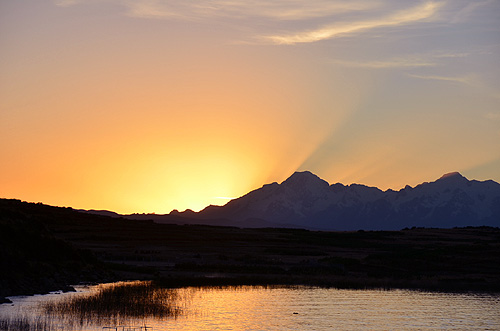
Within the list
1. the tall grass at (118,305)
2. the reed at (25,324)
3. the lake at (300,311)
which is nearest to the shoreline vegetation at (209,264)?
the lake at (300,311)

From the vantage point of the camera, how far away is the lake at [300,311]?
39.5 metres

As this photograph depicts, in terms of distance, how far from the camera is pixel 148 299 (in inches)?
1868

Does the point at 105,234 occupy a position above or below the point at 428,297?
above

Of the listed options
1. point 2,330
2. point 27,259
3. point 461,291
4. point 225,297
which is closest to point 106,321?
point 2,330

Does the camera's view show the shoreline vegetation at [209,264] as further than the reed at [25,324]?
Yes

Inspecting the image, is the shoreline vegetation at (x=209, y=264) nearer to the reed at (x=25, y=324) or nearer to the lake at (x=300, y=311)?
the lake at (x=300, y=311)

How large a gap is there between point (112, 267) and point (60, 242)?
298 inches

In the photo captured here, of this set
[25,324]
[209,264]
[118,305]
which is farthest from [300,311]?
[209,264]

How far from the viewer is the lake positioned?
3951cm

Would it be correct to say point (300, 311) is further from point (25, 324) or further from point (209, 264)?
A: point (209, 264)

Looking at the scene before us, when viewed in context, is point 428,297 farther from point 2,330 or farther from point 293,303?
point 2,330

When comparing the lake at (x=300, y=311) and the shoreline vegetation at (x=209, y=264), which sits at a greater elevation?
the shoreline vegetation at (x=209, y=264)

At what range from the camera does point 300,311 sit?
149 ft

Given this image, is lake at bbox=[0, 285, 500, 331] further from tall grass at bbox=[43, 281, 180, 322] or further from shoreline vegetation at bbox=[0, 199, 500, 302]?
shoreline vegetation at bbox=[0, 199, 500, 302]
